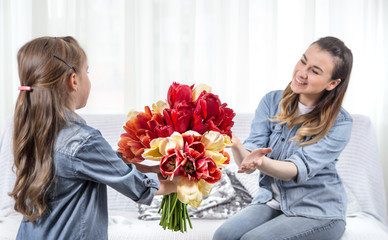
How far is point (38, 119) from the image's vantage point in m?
1.24

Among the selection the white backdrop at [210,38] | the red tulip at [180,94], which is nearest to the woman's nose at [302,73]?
the red tulip at [180,94]

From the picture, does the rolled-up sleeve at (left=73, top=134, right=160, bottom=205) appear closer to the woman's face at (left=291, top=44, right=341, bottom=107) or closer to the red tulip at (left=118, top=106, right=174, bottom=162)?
the red tulip at (left=118, top=106, right=174, bottom=162)

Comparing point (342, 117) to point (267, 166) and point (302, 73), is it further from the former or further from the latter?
point (267, 166)

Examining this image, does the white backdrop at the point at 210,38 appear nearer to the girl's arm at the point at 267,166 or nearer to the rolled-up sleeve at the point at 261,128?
the rolled-up sleeve at the point at 261,128

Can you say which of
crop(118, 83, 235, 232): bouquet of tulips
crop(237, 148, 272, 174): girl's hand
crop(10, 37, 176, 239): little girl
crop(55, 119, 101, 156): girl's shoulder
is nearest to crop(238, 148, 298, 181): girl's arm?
crop(237, 148, 272, 174): girl's hand

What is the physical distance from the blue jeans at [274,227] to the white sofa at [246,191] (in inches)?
8.9

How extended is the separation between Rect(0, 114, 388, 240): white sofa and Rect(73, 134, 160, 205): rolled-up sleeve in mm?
750

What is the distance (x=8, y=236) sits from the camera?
1.93 m

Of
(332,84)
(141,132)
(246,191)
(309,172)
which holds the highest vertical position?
(332,84)

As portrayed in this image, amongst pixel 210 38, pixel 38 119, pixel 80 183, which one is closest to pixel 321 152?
pixel 80 183

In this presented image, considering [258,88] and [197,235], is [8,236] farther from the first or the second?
[258,88]

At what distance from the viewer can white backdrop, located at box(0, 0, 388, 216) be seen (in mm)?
2973

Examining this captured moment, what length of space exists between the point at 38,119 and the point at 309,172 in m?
0.99

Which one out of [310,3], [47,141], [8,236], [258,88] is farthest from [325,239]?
[310,3]
